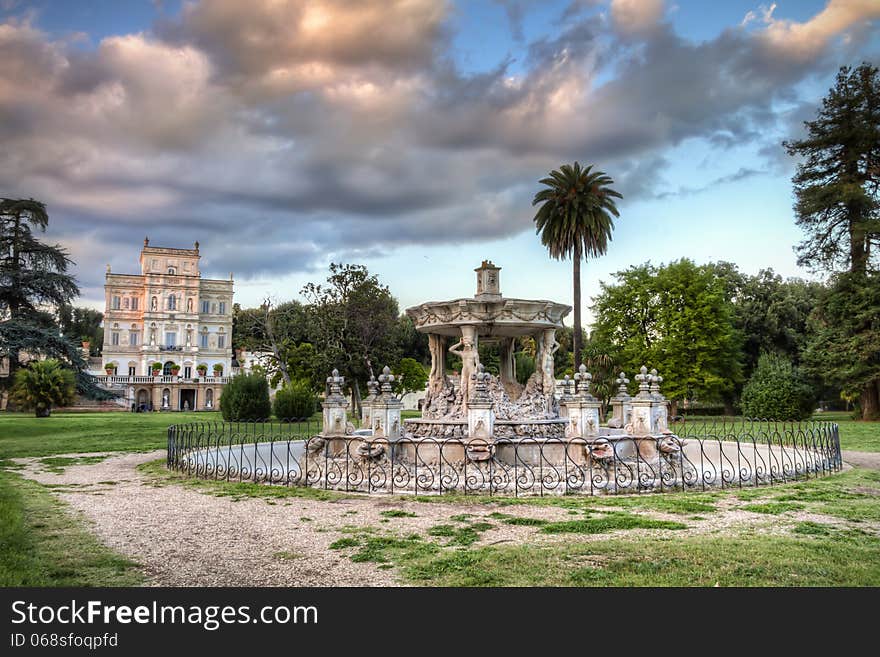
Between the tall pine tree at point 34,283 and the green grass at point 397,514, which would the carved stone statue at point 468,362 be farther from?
the tall pine tree at point 34,283

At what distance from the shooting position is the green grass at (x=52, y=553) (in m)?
5.62

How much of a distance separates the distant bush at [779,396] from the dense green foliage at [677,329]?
4.33 m

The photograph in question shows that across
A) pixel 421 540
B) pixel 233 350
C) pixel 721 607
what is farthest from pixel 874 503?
pixel 233 350

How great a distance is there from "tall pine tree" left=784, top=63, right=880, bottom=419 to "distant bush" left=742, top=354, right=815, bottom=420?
122 inches

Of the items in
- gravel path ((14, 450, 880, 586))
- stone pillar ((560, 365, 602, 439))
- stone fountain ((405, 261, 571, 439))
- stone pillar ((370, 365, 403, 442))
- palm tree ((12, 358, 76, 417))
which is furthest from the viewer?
palm tree ((12, 358, 76, 417))

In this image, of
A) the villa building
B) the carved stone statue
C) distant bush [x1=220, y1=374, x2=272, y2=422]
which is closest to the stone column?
the carved stone statue

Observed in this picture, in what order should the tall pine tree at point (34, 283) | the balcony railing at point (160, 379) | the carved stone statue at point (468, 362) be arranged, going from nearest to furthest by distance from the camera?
the carved stone statue at point (468, 362) → the tall pine tree at point (34, 283) → the balcony railing at point (160, 379)

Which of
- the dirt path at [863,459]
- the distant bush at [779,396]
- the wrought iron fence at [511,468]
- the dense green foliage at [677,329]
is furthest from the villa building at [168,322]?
the dirt path at [863,459]

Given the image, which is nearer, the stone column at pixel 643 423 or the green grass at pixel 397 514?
the green grass at pixel 397 514

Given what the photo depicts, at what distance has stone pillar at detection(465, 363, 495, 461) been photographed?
482 inches

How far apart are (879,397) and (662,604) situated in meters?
36.2

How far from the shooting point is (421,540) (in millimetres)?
7234

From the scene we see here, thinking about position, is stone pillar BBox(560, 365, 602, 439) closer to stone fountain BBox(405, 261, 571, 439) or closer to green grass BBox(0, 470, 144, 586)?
stone fountain BBox(405, 261, 571, 439)

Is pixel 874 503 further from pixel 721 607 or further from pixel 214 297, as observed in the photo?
pixel 214 297
